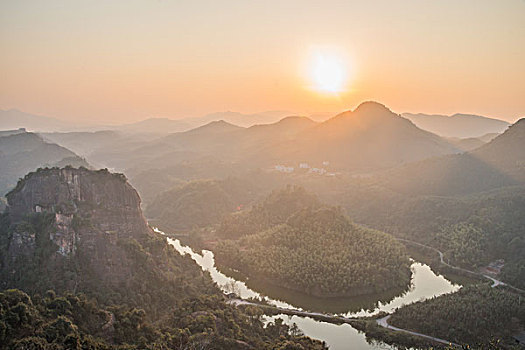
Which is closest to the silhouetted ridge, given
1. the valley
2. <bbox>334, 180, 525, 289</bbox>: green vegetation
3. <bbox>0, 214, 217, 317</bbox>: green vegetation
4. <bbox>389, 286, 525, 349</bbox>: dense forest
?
the valley

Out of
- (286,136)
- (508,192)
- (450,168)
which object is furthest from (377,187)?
(286,136)

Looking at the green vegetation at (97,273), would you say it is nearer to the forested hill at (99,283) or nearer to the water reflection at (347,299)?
the forested hill at (99,283)

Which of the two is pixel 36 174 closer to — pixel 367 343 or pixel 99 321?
pixel 99 321

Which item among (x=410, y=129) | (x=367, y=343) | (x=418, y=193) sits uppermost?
(x=410, y=129)

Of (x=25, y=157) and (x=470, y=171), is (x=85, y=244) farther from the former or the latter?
(x=25, y=157)

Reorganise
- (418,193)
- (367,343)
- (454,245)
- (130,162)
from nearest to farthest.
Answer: (367,343) → (454,245) → (418,193) → (130,162)

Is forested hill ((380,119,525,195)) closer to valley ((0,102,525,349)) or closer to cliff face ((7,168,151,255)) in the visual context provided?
valley ((0,102,525,349))

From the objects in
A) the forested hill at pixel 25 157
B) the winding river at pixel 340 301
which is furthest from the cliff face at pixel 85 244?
the forested hill at pixel 25 157
